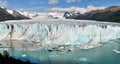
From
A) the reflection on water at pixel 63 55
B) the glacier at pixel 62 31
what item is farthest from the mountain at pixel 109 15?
the reflection on water at pixel 63 55

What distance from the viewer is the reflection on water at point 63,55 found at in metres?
18.2

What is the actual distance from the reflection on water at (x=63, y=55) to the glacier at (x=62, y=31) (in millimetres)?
806

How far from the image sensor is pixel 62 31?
2564 centimetres

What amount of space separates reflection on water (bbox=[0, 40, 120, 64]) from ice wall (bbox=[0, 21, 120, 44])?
2.62 ft

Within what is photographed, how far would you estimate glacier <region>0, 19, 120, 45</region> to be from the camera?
25469 mm

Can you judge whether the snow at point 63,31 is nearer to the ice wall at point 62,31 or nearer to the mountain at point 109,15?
the ice wall at point 62,31

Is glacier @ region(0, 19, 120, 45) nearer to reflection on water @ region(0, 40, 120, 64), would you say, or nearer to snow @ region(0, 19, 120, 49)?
snow @ region(0, 19, 120, 49)

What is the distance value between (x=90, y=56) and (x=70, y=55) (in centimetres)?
136

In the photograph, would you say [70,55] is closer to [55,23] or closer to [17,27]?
[55,23]

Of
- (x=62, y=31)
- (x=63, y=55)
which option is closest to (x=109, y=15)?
(x=62, y=31)

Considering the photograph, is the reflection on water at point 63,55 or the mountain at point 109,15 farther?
the mountain at point 109,15

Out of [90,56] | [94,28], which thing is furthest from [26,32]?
[90,56]

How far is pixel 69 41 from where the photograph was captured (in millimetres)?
25344

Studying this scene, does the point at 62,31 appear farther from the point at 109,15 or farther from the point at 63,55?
the point at 109,15
